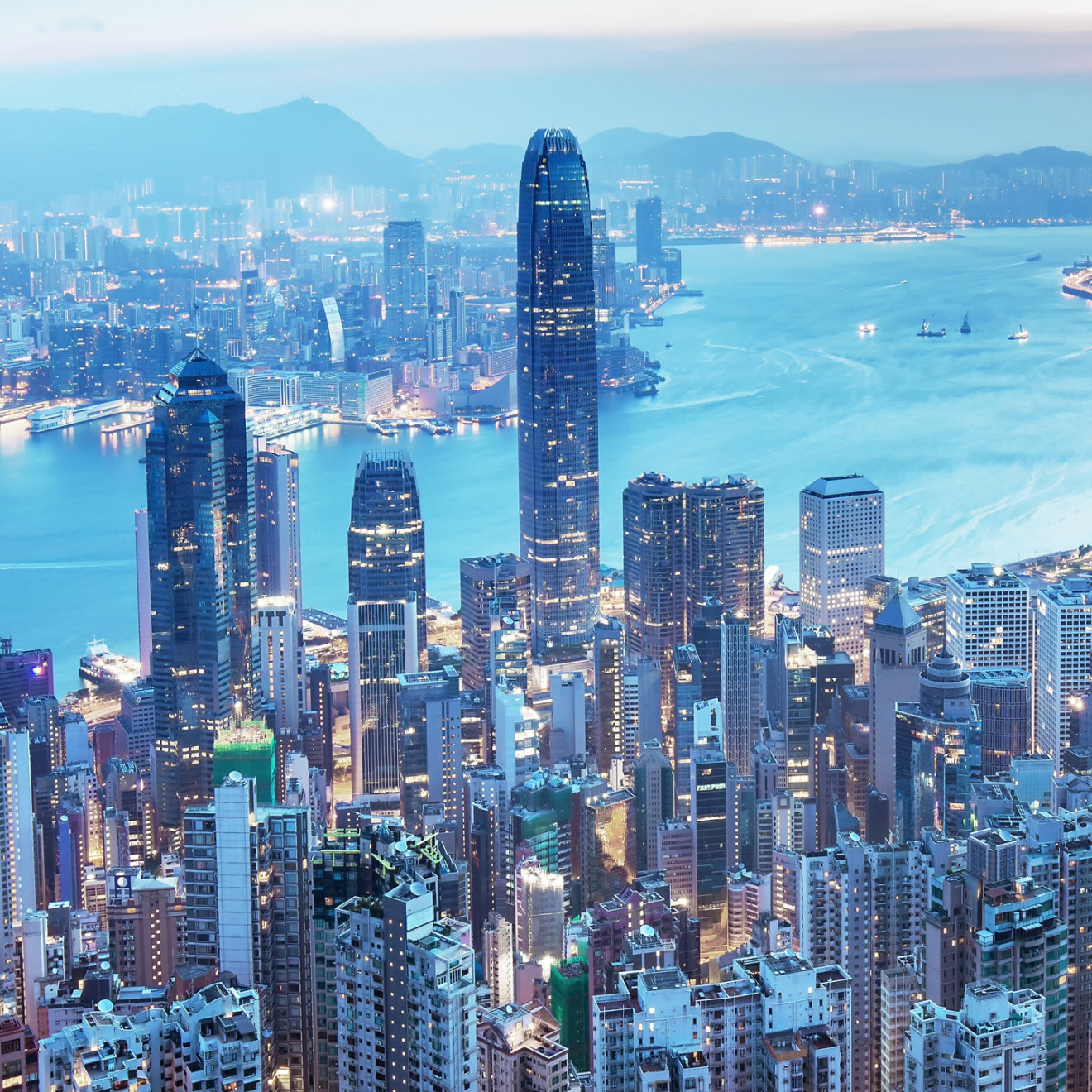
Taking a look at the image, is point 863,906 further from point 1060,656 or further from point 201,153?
point 201,153

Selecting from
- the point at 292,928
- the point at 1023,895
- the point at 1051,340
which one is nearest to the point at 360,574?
the point at 292,928

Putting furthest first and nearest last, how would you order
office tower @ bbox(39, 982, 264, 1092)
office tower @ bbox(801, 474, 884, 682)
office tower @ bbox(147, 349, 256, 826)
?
office tower @ bbox(801, 474, 884, 682) < office tower @ bbox(147, 349, 256, 826) < office tower @ bbox(39, 982, 264, 1092)

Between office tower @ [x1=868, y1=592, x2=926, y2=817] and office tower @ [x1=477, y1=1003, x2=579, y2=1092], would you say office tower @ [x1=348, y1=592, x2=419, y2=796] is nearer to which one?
office tower @ [x1=868, y1=592, x2=926, y2=817]

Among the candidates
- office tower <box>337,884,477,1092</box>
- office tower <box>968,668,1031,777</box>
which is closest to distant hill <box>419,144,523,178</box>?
office tower <box>968,668,1031,777</box>

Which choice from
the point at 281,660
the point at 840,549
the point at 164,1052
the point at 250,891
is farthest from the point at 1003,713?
the point at 164,1052

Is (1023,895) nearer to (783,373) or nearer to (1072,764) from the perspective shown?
(1072,764)

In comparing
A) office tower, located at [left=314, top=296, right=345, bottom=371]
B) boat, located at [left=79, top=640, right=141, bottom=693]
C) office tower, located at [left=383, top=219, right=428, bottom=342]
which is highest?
office tower, located at [left=383, top=219, right=428, bottom=342]
